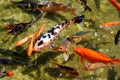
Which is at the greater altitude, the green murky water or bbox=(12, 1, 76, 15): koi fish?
bbox=(12, 1, 76, 15): koi fish

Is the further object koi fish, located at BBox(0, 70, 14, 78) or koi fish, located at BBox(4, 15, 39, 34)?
koi fish, located at BBox(4, 15, 39, 34)

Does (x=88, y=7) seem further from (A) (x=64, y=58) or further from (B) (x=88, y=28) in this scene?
(A) (x=64, y=58)

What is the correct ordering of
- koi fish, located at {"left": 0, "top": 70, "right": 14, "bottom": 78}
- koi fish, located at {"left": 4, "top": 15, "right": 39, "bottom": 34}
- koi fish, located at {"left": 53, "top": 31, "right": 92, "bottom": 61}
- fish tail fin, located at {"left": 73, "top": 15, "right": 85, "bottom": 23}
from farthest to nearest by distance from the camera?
fish tail fin, located at {"left": 73, "top": 15, "right": 85, "bottom": 23}
koi fish, located at {"left": 4, "top": 15, "right": 39, "bottom": 34}
koi fish, located at {"left": 53, "top": 31, "right": 92, "bottom": 61}
koi fish, located at {"left": 0, "top": 70, "right": 14, "bottom": 78}

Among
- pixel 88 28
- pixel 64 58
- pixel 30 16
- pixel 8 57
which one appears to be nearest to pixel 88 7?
pixel 88 28

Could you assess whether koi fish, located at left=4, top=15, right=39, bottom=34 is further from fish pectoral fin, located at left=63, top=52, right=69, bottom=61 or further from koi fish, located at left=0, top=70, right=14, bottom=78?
fish pectoral fin, located at left=63, top=52, right=69, bottom=61

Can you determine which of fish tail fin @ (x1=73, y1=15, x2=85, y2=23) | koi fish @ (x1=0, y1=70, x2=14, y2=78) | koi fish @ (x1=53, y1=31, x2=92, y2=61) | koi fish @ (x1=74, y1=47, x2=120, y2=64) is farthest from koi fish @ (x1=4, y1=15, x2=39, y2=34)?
koi fish @ (x1=74, y1=47, x2=120, y2=64)

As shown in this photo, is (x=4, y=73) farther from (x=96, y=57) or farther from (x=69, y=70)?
(x=96, y=57)

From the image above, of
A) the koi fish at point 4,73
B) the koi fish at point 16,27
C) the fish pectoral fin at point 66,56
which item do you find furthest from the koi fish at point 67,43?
the koi fish at point 4,73
